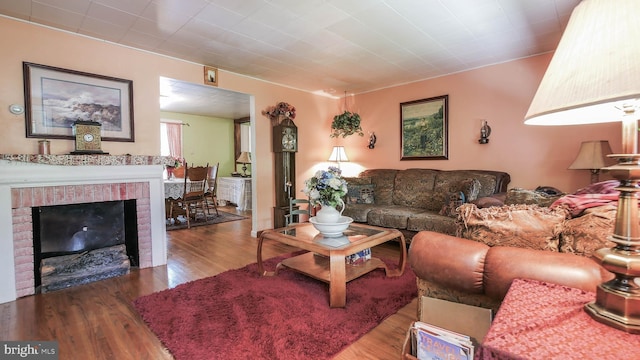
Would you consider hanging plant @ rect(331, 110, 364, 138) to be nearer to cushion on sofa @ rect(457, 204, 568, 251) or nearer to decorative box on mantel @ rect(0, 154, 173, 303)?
decorative box on mantel @ rect(0, 154, 173, 303)

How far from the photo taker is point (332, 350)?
1.68m


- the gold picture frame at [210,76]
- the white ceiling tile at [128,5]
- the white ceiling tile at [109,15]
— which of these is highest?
the white ceiling tile at [109,15]

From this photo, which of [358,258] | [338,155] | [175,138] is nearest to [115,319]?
[358,258]

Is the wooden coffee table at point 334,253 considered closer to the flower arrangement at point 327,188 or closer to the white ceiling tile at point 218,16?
the flower arrangement at point 327,188

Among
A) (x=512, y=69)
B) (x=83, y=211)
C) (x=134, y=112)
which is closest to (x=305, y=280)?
(x=83, y=211)

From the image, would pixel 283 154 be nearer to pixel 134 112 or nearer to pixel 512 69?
pixel 134 112

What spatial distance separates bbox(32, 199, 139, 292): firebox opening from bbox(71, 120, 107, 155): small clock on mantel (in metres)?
0.56

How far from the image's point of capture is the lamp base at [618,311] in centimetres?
66

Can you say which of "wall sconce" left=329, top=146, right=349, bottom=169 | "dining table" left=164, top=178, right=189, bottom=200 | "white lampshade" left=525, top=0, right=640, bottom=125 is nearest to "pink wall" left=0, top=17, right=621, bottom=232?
"wall sconce" left=329, top=146, right=349, bottom=169

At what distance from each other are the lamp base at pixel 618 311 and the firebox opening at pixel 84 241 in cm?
348

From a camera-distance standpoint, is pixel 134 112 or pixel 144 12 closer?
pixel 144 12

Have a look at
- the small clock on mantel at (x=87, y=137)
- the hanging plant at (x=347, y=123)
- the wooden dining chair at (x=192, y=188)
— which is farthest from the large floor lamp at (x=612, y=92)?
the wooden dining chair at (x=192, y=188)

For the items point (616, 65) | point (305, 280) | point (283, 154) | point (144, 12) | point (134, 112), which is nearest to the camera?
point (616, 65)

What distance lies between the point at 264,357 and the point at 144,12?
9.04 feet
